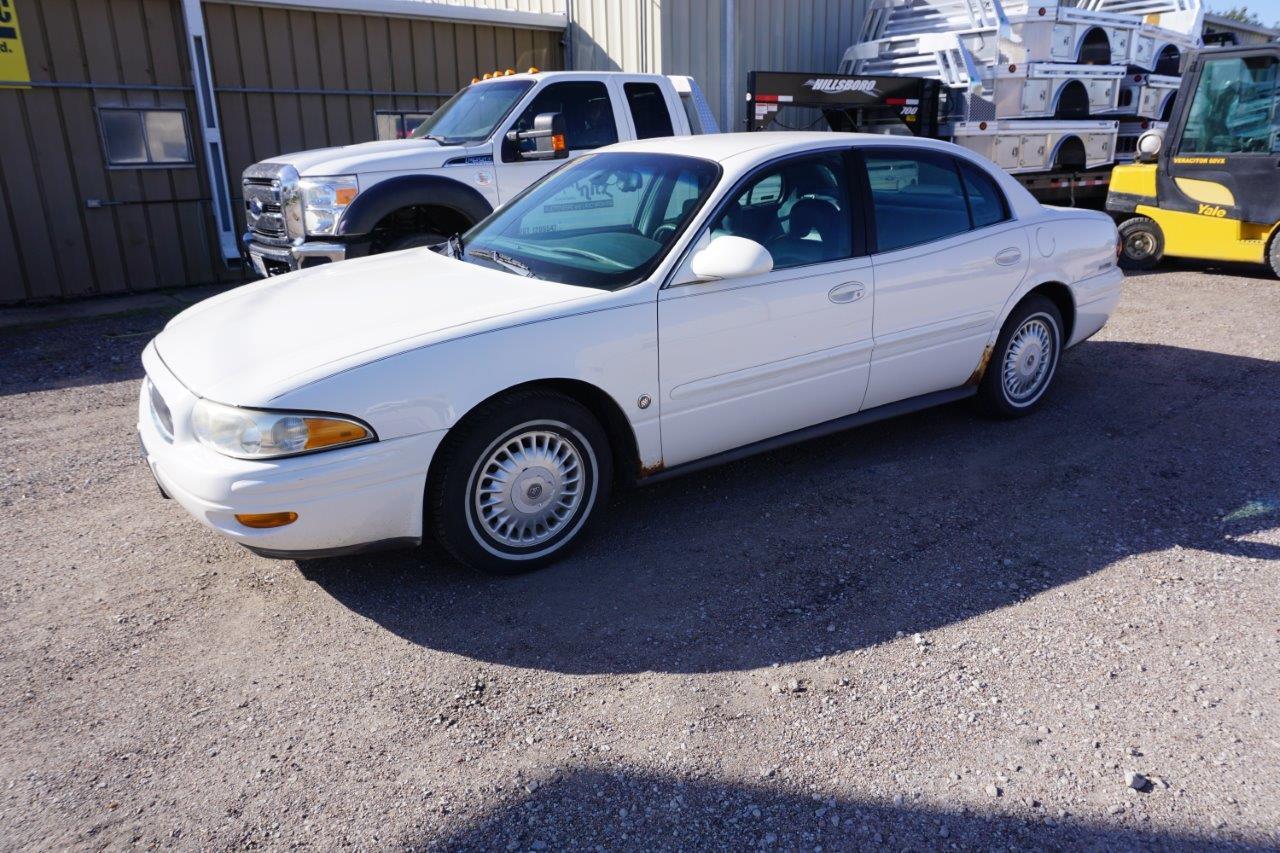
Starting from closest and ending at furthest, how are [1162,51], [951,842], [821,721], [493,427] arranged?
[951,842] < [821,721] < [493,427] < [1162,51]

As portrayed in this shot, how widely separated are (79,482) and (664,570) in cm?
323

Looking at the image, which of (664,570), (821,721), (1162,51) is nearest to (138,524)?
(664,570)

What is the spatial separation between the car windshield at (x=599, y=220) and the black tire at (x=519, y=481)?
63 cm

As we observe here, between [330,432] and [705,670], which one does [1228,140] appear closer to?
[705,670]

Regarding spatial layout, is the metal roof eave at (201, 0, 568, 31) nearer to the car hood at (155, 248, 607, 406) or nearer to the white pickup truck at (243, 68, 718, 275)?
the white pickup truck at (243, 68, 718, 275)

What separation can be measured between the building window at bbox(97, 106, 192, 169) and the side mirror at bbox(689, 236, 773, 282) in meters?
9.08

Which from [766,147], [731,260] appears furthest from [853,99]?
[731,260]

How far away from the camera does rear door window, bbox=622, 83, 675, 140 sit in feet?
27.1

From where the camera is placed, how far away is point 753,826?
2.47 meters

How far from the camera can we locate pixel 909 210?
4684 millimetres

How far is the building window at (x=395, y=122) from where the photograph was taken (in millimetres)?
11875

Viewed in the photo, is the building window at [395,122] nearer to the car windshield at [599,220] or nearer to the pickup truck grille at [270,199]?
the pickup truck grille at [270,199]

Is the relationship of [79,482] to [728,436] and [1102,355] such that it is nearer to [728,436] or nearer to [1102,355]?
[728,436]

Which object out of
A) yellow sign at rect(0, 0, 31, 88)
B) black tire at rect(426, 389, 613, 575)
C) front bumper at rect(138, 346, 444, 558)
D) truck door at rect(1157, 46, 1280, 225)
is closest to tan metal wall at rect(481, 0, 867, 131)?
truck door at rect(1157, 46, 1280, 225)
